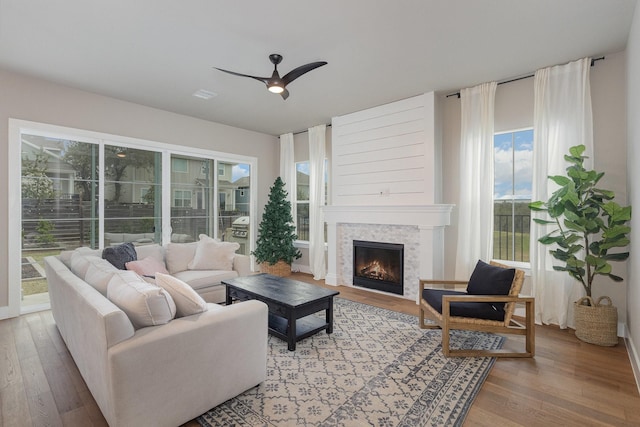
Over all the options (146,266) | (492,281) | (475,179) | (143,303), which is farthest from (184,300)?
(475,179)

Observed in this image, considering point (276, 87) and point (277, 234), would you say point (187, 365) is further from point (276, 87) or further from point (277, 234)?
point (277, 234)

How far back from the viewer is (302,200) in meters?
6.73

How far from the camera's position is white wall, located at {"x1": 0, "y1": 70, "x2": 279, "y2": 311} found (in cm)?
388

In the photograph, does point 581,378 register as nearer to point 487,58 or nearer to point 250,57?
point 487,58

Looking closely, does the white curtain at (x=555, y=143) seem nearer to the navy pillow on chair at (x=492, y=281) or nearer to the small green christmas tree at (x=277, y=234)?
the navy pillow on chair at (x=492, y=281)

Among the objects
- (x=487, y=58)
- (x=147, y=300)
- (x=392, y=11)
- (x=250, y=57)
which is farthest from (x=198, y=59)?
(x=487, y=58)

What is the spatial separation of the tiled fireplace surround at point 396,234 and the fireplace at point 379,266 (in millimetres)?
87

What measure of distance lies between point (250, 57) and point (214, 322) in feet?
9.12

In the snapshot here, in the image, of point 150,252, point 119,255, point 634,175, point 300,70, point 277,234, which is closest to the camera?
point 634,175

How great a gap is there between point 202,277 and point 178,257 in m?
0.57

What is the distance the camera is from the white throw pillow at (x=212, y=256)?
4426 millimetres

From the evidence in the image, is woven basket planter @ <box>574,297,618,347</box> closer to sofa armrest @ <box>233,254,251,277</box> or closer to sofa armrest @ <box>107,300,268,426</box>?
sofa armrest @ <box>107,300,268,426</box>

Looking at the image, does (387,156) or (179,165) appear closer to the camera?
(387,156)

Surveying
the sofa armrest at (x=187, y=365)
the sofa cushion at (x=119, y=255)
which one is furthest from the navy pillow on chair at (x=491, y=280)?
the sofa cushion at (x=119, y=255)
